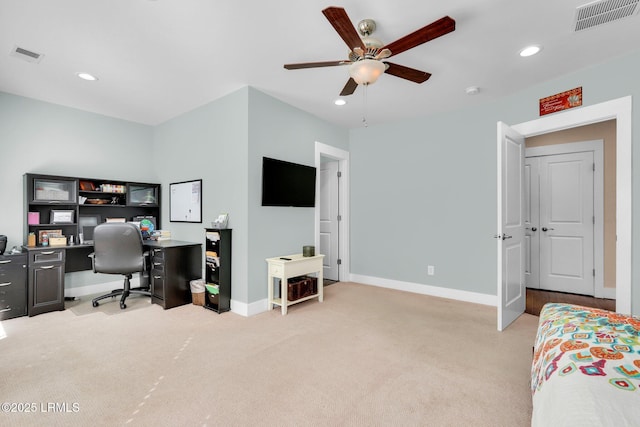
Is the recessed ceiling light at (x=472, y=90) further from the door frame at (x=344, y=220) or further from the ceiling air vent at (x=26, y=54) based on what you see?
the ceiling air vent at (x=26, y=54)

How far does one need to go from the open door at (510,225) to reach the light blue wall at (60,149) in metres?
5.04

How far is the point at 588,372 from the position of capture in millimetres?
1063

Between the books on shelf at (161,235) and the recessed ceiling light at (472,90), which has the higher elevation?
the recessed ceiling light at (472,90)

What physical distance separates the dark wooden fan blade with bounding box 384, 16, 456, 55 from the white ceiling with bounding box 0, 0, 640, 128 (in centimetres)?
29

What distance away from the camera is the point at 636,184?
2604 mm

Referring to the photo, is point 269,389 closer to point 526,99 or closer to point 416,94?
point 416,94

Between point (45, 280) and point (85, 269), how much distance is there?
688 mm

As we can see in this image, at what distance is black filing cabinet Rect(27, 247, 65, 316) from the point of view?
10.7 ft

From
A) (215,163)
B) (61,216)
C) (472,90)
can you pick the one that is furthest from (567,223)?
(61,216)

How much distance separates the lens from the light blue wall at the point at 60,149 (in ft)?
11.6

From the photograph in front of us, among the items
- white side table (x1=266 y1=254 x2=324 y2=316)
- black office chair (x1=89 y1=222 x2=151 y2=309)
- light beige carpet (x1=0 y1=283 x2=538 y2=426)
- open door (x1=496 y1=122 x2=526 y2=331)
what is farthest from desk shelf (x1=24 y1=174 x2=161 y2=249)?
open door (x1=496 y1=122 x2=526 y2=331)

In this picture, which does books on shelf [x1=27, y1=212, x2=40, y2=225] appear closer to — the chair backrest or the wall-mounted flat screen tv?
the chair backrest

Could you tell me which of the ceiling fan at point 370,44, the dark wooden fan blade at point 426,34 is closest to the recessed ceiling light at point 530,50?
the ceiling fan at point 370,44

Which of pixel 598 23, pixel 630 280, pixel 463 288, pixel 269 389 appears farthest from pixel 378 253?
pixel 598 23
